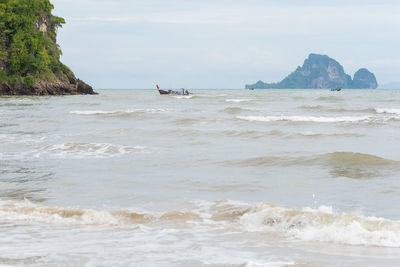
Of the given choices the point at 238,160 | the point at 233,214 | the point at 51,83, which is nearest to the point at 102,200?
Answer: the point at 233,214

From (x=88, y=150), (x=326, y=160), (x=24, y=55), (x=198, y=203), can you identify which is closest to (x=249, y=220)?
(x=198, y=203)

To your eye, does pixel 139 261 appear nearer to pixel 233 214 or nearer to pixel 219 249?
pixel 219 249

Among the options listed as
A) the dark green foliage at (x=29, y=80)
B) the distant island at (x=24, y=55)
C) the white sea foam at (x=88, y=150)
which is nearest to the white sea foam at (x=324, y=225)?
the white sea foam at (x=88, y=150)

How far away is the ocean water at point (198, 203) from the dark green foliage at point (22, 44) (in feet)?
158

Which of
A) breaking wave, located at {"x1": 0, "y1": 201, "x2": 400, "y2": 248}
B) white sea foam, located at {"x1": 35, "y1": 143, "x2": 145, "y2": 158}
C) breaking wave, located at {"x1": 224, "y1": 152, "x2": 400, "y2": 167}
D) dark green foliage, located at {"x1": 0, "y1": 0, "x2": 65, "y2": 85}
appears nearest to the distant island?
dark green foliage, located at {"x1": 0, "y1": 0, "x2": 65, "y2": 85}

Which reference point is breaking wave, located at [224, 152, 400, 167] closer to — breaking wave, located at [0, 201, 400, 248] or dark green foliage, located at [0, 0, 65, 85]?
breaking wave, located at [0, 201, 400, 248]

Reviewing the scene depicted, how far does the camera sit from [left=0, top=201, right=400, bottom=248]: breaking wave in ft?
17.9

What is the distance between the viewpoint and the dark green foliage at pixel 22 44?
5919cm

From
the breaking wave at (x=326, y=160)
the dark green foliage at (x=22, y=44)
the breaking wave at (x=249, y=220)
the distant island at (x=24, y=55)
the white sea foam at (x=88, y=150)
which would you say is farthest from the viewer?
the dark green foliage at (x=22, y=44)

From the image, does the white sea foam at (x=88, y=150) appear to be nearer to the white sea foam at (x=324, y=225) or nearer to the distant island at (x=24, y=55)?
the white sea foam at (x=324, y=225)

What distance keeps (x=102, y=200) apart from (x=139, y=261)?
303cm

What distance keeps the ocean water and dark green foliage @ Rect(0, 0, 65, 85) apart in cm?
4822

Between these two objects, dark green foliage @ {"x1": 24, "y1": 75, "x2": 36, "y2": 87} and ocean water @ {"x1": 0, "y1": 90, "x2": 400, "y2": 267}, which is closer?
ocean water @ {"x1": 0, "y1": 90, "x2": 400, "y2": 267}

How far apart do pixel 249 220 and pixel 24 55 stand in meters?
59.3
